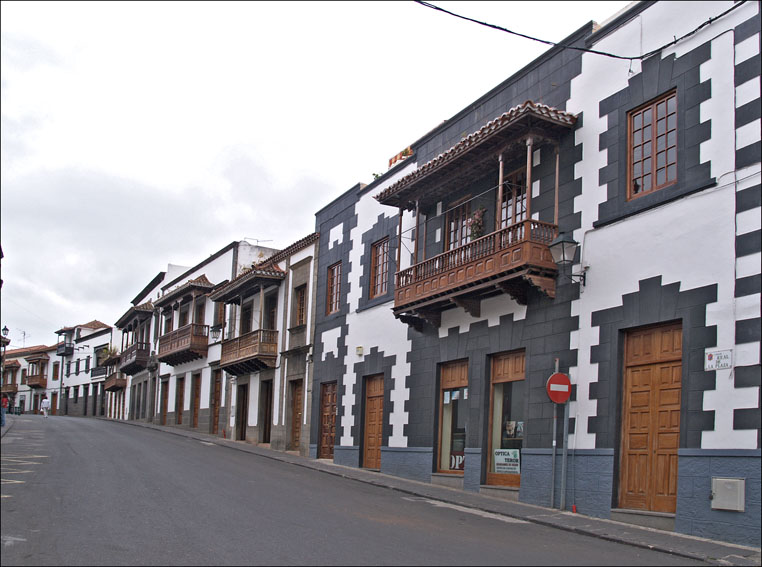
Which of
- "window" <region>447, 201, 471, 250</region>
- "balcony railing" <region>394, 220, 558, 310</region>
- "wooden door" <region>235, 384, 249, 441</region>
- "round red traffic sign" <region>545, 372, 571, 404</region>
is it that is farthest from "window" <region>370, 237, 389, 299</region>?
"wooden door" <region>235, 384, 249, 441</region>

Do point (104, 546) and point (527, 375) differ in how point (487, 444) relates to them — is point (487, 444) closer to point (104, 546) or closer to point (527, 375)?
point (527, 375)

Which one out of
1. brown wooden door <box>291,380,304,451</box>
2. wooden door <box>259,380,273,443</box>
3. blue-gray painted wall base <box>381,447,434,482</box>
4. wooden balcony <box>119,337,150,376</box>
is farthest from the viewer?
wooden balcony <box>119,337,150,376</box>

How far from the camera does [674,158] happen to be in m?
12.1

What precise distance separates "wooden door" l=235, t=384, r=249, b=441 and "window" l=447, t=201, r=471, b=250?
1534 centimetres

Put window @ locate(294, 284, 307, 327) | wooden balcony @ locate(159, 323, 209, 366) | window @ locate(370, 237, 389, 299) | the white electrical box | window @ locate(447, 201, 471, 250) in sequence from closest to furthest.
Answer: the white electrical box < window @ locate(447, 201, 471, 250) < window @ locate(370, 237, 389, 299) < window @ locate(294, 284, 307, 327) < wooden balcony @ locate(159, 323, 209, 366)

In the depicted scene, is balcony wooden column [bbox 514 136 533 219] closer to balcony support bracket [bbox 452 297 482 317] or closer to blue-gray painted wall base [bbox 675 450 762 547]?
balcony support bracket [bbox 452 297 482 317]

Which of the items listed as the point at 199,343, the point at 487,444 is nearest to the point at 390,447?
the point at 487,444

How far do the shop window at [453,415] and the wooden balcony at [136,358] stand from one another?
3100 centimetres

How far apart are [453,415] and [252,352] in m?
12.4

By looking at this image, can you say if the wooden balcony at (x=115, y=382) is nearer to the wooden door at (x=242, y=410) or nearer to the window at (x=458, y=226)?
the wooden door at (x=242, y=410)

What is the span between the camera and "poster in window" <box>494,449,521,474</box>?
14.9 m

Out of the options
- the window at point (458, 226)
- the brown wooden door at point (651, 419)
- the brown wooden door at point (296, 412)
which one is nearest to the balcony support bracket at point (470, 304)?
the window at point (458, 226)

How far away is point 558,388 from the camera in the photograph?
13.2 metres

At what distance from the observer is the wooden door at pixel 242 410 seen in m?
30.9
